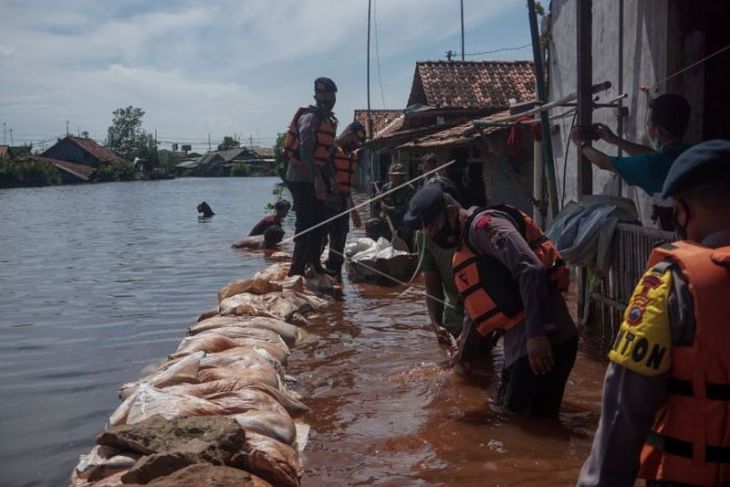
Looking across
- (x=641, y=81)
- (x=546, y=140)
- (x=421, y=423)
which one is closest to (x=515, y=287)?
(x=421, y=423)

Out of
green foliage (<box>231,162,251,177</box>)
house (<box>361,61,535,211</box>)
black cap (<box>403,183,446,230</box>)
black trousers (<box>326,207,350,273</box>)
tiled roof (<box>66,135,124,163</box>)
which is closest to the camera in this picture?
black cap (<box>403,183,446,230</box>)

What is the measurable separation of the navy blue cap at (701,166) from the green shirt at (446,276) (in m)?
3.12

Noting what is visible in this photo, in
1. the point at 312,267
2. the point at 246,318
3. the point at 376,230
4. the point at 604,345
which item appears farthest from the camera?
the point at 376,230

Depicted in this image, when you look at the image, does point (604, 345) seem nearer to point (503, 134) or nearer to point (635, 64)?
point (635, 64)

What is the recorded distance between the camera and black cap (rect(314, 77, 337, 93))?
826cm

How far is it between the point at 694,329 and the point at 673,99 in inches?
125

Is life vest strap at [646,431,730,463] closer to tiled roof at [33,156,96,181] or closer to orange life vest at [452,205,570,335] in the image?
orange life vest at [452,205,570,335]

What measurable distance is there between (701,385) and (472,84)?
17.6m

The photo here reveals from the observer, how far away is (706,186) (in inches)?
67.6

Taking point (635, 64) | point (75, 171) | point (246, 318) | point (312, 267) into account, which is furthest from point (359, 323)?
point (75, 171)

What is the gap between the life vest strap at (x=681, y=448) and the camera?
1.66 meters

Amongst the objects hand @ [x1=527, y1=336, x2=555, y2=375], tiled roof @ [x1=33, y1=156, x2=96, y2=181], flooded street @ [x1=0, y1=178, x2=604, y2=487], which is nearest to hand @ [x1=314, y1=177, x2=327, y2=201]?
flooded street @ [x1=0, y1=178, x2=604, y2=487]

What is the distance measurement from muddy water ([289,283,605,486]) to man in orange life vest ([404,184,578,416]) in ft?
0.86

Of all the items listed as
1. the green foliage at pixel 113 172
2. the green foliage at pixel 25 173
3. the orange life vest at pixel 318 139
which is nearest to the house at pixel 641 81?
the orange life vest at pixel 318 139
